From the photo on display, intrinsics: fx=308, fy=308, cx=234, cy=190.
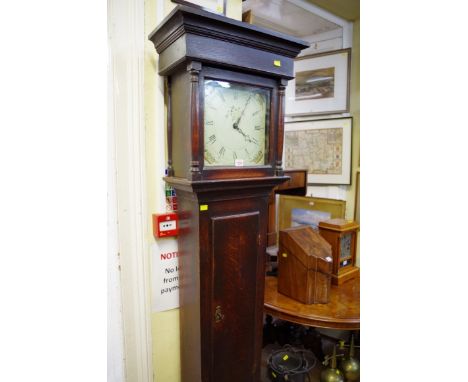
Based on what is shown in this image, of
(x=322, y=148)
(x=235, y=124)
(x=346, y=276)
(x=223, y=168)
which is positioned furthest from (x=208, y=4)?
(x=322, y=148)

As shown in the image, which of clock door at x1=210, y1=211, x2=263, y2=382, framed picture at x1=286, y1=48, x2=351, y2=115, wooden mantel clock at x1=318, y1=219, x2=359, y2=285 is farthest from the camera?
framed picture at x1=286, y1=48, x2=351, y2=115

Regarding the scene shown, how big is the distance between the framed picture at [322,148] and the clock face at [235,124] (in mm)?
1733

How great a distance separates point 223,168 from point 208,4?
0.79 meters

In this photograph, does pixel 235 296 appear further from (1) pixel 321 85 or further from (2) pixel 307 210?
(1) pixel 321 85

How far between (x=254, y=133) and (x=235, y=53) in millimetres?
302

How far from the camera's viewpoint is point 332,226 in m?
1.84

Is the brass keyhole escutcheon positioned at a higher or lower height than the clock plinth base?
higher

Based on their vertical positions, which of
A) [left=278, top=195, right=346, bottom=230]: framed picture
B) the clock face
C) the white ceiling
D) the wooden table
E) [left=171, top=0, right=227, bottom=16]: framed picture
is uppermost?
the white ceiling

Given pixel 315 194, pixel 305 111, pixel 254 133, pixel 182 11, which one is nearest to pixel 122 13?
pixel 182 11

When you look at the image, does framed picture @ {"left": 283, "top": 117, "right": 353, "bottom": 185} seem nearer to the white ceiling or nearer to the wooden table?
the white ceiling

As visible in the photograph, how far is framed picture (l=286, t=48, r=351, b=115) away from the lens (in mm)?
2699

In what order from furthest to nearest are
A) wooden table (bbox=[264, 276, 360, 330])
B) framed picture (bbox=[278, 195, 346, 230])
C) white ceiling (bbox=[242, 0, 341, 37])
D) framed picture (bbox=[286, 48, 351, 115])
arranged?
framed picture (bbox=[278, 195, 346, 230]) < framed picture (bbox=[286, 48, 351, 115]) < white ceiling (bbox=[242, 0, 341, 37]) < wooden table (bbox=[264, 276, 360, 330])

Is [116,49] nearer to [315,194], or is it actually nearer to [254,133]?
[254,133]

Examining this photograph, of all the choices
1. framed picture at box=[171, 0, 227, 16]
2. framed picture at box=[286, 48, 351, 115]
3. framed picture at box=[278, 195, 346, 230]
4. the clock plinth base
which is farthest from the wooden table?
framed picture at box=[286, 48, 351, 115]
